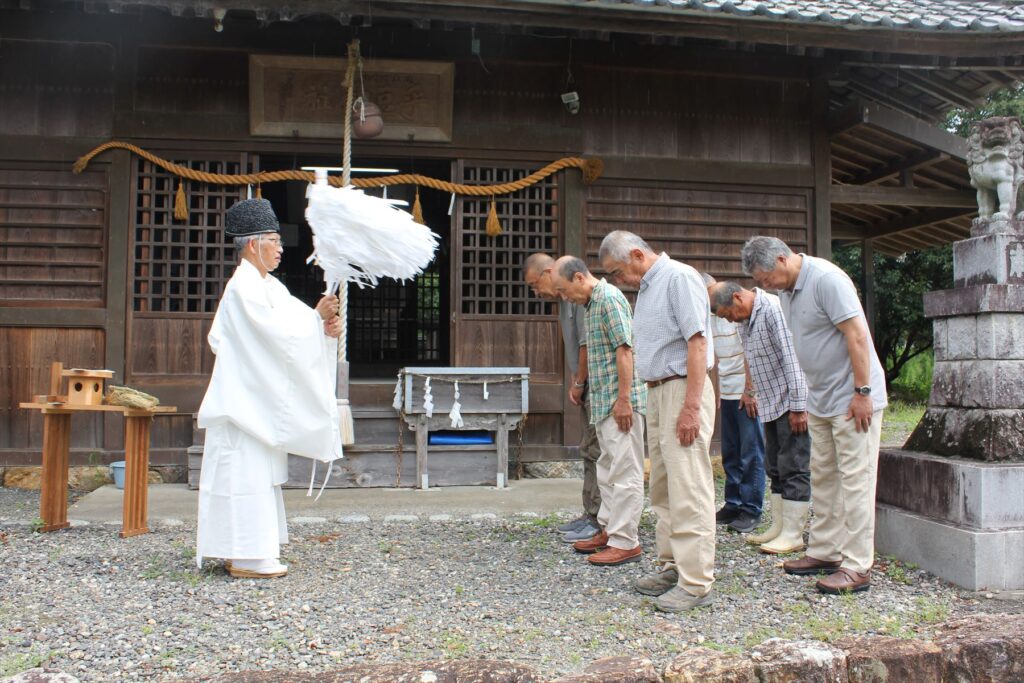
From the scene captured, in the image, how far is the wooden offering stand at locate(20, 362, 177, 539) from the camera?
5.18 metres

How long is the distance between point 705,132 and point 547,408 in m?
3.14

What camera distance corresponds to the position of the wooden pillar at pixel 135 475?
518 centimetres

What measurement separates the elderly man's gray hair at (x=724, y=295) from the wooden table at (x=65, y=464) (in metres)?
3.71

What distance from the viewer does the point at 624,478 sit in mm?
4504

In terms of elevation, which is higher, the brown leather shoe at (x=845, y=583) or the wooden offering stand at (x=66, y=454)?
the wooden offering stand at (x=66, y=454)

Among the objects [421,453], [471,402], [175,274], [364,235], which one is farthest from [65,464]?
[471,402]

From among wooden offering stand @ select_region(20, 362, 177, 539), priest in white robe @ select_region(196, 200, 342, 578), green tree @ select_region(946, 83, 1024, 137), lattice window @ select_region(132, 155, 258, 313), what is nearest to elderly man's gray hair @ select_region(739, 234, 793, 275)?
priest in white robe @ select_region(196, 200, 342, 578)

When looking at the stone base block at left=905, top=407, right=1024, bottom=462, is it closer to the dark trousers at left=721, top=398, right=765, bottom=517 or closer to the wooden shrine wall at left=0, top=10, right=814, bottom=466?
the dark trousers at left=721, top=398, right=765, bottom=517

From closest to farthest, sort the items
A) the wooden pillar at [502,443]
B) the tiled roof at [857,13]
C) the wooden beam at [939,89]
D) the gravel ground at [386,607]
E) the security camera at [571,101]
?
the gravel ground at [386,607]
the tiled roof at [857,13]
the wooden pillar at [502,443]
the security camera at [571,101]
the wooden beam at [939,89]

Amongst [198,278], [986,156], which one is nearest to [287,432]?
[198,278]

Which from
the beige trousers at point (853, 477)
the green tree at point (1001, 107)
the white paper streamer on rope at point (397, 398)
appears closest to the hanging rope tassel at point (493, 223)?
the white paper streamer on rope at point (397, 398)

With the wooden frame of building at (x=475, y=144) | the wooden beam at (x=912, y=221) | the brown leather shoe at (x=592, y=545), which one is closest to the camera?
the brown leather shoe at (x=592, y=545)

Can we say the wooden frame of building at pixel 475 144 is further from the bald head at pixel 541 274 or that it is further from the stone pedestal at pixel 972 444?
the stone pedestal at pixel 972 444

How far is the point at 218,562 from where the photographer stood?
460 centimetres
